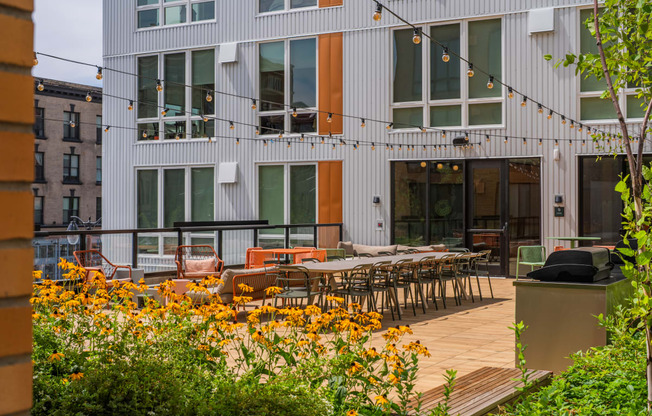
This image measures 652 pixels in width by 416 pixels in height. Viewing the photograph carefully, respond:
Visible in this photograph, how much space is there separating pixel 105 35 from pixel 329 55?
21.7ft

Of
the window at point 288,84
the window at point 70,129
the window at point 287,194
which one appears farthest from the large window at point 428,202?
the window at point 70,129

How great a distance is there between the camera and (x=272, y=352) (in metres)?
3.80

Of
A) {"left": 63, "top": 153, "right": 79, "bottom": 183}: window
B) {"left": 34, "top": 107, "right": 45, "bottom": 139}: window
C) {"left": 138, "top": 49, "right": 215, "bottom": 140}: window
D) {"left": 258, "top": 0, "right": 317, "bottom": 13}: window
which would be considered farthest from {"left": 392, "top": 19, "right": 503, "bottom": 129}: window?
{"left": 63, "top": 153, "right": 79, "bottom": 183}: window

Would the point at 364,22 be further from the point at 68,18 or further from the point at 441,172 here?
the point at 68,18

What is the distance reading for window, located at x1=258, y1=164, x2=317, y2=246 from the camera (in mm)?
17125

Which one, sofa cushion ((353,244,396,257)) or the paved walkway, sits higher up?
sofa cushion ((353,244,396,257))

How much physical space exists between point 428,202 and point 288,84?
14.3 ft

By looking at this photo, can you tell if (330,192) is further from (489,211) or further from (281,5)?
(281,5)

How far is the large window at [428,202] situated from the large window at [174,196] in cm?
471

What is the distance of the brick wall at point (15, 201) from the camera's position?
985 millimetres

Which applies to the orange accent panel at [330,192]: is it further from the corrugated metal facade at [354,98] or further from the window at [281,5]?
the window at [281,5]

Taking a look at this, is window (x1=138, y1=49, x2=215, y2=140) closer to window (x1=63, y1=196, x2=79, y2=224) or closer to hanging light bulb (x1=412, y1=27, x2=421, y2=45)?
hanging light bulb (x1=412, y1=27, x2=421, y2=45)

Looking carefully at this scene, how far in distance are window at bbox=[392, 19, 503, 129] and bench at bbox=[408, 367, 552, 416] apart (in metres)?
11.0

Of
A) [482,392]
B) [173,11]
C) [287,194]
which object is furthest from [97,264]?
[173,11]
